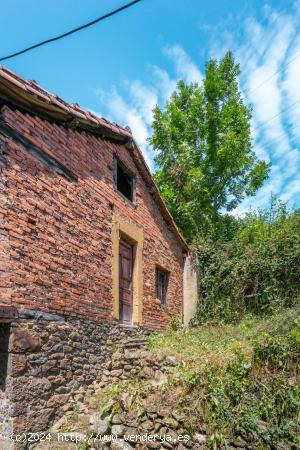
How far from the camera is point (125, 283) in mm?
7672

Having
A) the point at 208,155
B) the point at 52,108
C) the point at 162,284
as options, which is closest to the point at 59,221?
the point at 52,108

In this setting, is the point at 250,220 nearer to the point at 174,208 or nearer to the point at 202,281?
the point at 174,208

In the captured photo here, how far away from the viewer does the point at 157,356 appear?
605 cm

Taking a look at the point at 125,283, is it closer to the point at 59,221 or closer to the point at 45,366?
the point at 59,221

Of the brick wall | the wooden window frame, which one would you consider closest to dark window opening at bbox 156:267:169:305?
the wooden window frame

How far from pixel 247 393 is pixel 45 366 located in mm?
2914

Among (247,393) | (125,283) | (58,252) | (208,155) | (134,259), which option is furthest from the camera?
(208,155)

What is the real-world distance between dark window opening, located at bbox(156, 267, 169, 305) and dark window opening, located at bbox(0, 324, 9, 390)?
5.62m

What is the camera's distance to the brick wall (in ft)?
15.0

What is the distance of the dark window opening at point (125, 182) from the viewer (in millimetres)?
8422

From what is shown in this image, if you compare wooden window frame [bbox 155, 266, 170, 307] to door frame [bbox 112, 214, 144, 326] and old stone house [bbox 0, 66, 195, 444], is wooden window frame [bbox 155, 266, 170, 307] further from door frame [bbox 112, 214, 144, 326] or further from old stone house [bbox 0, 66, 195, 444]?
door frame [bbox 112, 214, 144, 326]

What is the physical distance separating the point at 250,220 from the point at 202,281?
5123 millimetres

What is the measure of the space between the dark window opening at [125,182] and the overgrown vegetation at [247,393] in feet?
14.8

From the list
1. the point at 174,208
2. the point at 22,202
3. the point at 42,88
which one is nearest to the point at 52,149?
the point at 42,88
